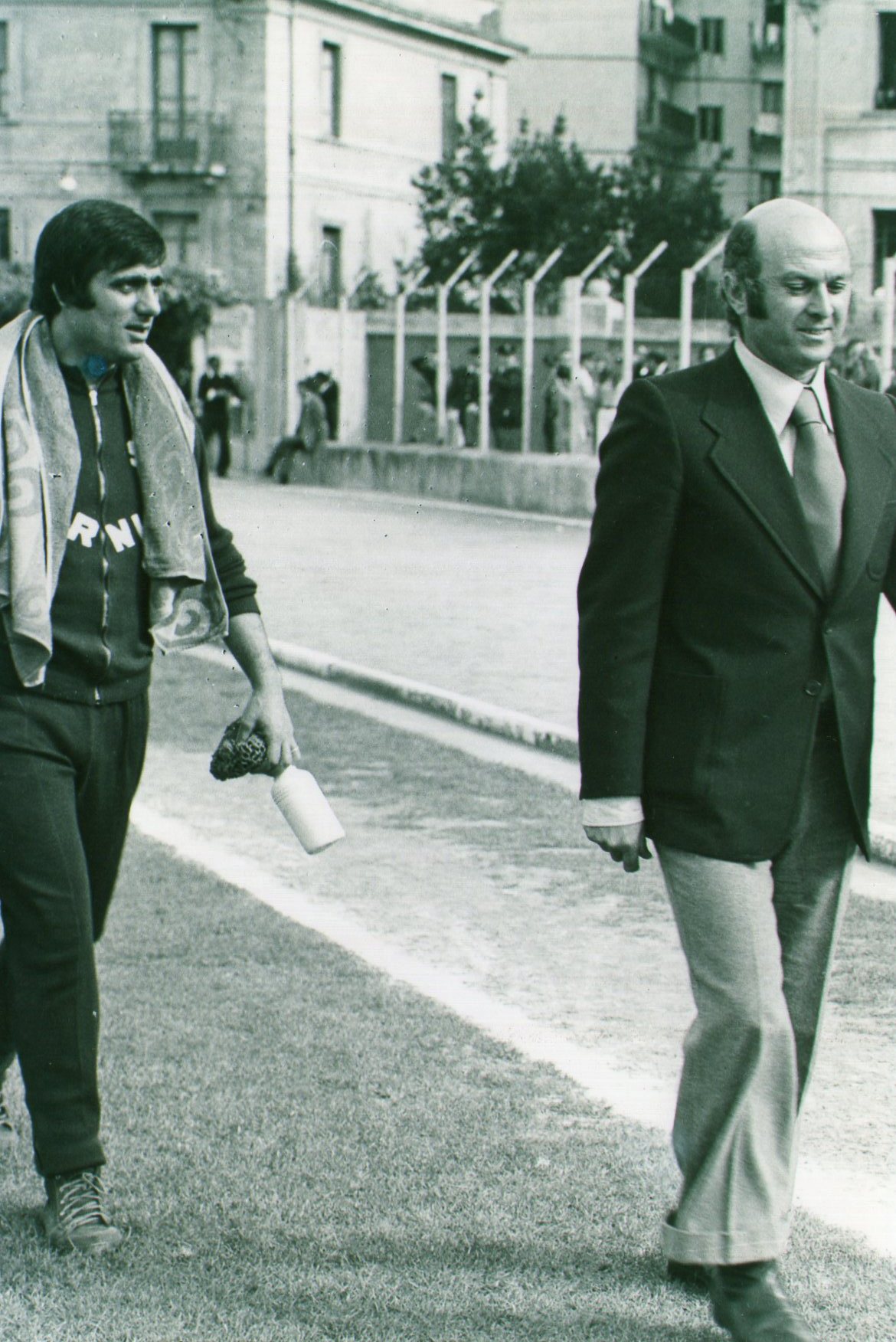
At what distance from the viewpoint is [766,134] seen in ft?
245

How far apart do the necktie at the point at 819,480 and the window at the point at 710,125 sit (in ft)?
239

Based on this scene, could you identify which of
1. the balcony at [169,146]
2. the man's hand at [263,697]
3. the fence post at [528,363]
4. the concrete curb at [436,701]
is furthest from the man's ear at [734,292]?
the balcony at [169,146]

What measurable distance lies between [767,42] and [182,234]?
→ 32395mm

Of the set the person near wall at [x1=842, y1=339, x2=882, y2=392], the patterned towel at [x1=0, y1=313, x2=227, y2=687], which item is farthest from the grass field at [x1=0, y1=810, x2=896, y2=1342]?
the person near wall at [x1=842, y1=339, x2=882, y2=392]

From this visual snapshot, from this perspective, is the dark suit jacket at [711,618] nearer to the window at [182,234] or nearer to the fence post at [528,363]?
the fence post at [528,363]

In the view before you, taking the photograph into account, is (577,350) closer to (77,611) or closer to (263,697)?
(263,697)

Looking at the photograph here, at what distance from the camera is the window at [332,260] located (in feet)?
172

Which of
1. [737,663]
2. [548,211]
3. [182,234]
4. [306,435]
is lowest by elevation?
[737,663]

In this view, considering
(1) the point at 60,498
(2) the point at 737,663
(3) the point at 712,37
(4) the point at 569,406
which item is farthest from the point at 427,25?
(2) the point at 737,663

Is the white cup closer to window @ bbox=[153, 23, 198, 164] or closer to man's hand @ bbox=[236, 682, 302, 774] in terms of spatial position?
man's hand @ bbox=[236, 682, 302, 774]

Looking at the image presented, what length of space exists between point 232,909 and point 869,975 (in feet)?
6.56

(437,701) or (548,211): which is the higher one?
(548,211)

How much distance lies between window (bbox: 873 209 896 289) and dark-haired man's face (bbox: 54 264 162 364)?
39314mm

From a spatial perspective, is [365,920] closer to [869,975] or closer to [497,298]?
[869,975]
